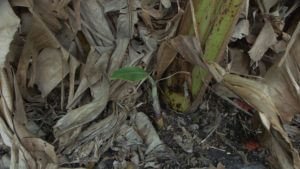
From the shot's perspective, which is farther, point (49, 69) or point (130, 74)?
point (49, 69)

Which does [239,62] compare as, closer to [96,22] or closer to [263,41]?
[263,41]

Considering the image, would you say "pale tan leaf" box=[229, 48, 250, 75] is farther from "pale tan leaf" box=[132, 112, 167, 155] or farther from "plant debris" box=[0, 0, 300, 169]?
"pale tan leaf" box=[132, 112, 167, 155]

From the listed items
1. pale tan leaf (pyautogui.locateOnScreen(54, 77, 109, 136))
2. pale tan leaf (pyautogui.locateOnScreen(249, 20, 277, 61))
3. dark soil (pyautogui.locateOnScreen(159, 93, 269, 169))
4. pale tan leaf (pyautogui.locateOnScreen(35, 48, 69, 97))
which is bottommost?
dark soil (pyautogui.locateOnScreen(159, 93, 269, 169))

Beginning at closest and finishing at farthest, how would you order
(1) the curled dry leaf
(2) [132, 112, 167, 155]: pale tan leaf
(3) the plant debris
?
(1) the curled dry leaf < (3) the plant debris < (2) [132, 112, 167, 155]: pale tan leaf

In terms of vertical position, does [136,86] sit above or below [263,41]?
below

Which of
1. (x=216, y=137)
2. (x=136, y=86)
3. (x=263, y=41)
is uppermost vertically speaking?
(x=263, y=41)

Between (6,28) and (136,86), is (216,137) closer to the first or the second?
(136,86)

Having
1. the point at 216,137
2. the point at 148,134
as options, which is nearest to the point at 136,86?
the point at 148,134

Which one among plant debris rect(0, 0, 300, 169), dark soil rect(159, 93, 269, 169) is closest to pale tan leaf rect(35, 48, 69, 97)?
plant debris rect(0, 0, 300, 169)

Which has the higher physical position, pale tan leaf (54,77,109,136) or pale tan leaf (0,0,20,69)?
pale tan leaf (0,0,20,69)

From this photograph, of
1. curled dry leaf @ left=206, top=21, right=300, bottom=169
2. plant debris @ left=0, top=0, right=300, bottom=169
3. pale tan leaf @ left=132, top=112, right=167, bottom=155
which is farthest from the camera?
pale tan leaf @ left=132, top=112, right=167, bottom=155
